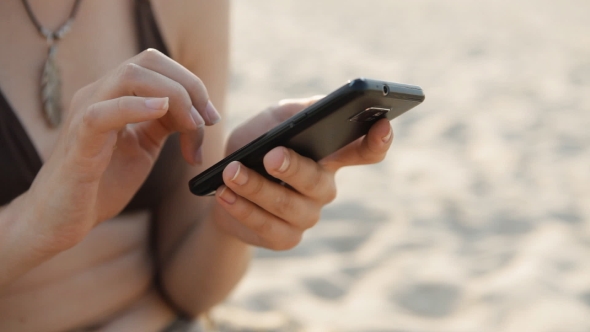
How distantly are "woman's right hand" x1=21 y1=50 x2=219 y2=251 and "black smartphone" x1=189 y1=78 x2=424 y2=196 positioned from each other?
9cm

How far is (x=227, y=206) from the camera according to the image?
96 centimetres

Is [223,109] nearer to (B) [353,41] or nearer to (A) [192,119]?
(A) [192,119]

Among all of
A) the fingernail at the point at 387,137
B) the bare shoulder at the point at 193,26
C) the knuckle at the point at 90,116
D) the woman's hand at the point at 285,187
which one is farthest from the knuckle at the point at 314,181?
the bare shoulder at the point at 193,26

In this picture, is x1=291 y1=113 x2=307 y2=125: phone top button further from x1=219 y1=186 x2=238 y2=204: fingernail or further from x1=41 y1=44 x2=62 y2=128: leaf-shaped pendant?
x1=41 y1=44 x2=62 y2=128: leaf-shaped pendant

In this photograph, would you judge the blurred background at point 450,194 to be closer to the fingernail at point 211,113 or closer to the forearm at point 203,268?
the forearm at point 203,268

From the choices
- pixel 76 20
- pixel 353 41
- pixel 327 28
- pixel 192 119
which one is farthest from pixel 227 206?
pixel 327 28

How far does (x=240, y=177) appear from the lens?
2.92 ft

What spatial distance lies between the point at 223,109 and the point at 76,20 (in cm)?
34

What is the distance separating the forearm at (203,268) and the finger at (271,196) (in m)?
0.27

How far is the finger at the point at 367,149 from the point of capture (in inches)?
37.1

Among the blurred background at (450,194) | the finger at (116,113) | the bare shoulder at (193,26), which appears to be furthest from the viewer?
the blurred background at (450,194)

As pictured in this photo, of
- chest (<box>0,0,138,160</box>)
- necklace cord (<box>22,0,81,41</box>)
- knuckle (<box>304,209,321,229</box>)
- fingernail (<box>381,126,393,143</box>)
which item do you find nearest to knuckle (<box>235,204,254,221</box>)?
knuckle (<box>304,209,321,229</box>)

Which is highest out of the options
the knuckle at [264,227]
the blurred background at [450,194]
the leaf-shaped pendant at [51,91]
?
the leaf-shaped pendant at [51,91]

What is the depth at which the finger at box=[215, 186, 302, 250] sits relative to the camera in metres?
0.96
